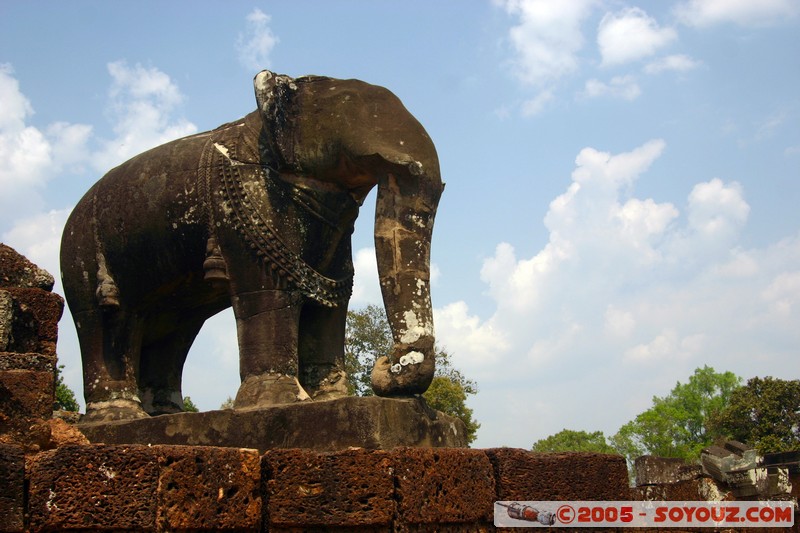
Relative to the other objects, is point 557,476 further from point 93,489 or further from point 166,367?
point 166,367

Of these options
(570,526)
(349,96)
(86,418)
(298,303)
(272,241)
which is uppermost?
(349,96)

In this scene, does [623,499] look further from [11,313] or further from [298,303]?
[11,313]

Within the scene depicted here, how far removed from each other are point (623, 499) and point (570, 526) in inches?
25.3

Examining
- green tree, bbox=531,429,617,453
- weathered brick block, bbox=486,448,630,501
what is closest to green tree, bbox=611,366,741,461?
green tree, bbox=531,429,617,453

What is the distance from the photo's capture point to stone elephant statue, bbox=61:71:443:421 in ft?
19.0

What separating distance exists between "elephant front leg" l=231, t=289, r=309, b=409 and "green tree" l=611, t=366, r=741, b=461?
3940 cm

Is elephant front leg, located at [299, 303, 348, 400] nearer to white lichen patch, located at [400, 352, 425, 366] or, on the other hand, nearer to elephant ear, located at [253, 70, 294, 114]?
white lichen patch, located at [400, 352, 425, 366]

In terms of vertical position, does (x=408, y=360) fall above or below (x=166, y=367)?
below

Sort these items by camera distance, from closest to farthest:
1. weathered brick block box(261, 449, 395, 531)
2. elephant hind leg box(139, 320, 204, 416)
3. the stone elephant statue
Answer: weathered brick block box(261, 449, 395, 531) < the stone elephant statue < elephant hind leg box(139, 320, 204, 416)

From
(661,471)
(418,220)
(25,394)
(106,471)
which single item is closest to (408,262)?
(418,220)

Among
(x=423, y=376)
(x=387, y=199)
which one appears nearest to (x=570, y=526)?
(x=423, y=376)

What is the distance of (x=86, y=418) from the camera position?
615cm

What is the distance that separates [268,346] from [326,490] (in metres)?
1.25

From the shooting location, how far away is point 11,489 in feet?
13.9
